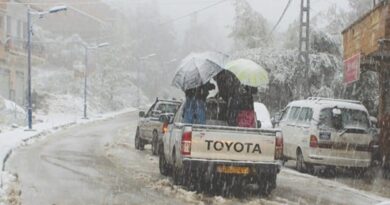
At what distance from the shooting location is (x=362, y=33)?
17.5 meters

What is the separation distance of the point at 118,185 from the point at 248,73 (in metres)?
4.10

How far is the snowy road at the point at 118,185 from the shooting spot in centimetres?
1083

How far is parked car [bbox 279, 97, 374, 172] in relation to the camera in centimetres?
1513

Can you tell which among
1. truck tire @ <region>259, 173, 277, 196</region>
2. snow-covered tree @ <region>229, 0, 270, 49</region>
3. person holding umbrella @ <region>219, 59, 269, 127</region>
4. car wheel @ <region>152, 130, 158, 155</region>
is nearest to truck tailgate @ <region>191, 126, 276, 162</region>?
truck tire @ <region>259, 173, 277, 196</region>

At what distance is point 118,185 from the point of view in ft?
Answer: 40.7

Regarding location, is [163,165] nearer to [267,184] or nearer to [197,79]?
[197,79]

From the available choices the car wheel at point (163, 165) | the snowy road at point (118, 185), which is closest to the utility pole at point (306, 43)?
the snowy road at point (118, 185)

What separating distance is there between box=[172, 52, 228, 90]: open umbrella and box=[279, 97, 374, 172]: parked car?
11.4ft

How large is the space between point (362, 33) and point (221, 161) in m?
7.92

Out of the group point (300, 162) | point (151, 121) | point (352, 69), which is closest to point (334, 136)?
point (300, 162)

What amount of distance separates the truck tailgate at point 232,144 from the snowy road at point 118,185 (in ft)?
2.48

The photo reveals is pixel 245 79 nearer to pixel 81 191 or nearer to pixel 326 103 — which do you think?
pixel 326 103

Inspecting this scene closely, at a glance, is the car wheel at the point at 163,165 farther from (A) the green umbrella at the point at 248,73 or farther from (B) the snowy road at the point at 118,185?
(A) the green umbrella at the point at 248,73

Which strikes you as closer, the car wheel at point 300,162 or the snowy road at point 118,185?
the snowy road at point 118,185
